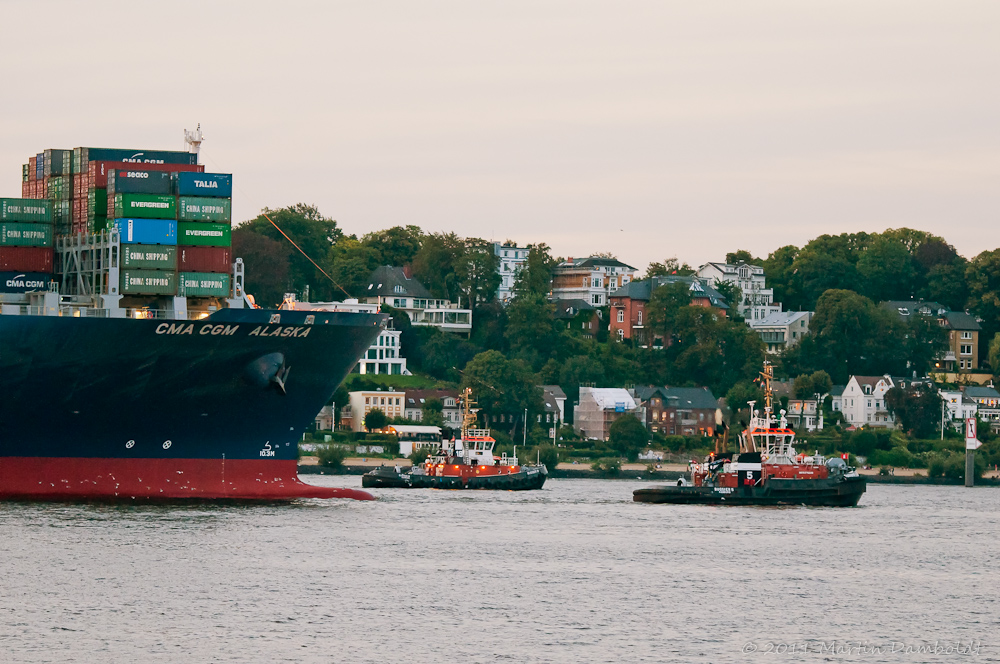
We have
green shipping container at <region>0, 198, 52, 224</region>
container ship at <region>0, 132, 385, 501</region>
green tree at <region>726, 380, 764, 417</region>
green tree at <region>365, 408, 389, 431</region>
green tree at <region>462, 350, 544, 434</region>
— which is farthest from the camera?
green tree at <region>726, 380, 764, 417</region>

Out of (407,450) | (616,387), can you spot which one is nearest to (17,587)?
(407,450)

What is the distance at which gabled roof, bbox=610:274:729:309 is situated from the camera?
191875mm

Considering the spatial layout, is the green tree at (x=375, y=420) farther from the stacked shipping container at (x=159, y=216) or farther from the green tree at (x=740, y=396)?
the stacked shipping container at (x=159, y=216)

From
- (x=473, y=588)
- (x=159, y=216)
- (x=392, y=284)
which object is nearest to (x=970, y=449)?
(x=392, y=284)

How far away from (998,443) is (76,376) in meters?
110

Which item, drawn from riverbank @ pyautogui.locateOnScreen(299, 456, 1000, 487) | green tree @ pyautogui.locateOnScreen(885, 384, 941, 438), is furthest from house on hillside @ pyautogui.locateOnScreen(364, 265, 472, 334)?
green tree @ pyautogui.locateOnScreen(885, 384, 941, 438)

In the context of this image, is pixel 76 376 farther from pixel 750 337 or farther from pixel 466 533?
pixel 750 337

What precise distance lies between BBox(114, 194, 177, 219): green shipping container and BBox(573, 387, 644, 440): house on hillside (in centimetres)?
9782

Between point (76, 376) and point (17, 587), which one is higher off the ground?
point (76, 376)

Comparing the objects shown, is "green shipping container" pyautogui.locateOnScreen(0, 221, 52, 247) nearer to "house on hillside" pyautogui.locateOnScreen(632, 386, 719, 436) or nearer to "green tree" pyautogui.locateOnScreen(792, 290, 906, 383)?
"house on hillside" pyautogui.locateOnScreen(632, 386, 719, 436)

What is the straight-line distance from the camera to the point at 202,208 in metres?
64.9

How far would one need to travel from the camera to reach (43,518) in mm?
56781

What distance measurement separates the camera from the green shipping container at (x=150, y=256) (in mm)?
63312

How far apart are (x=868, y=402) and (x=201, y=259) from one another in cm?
11582
